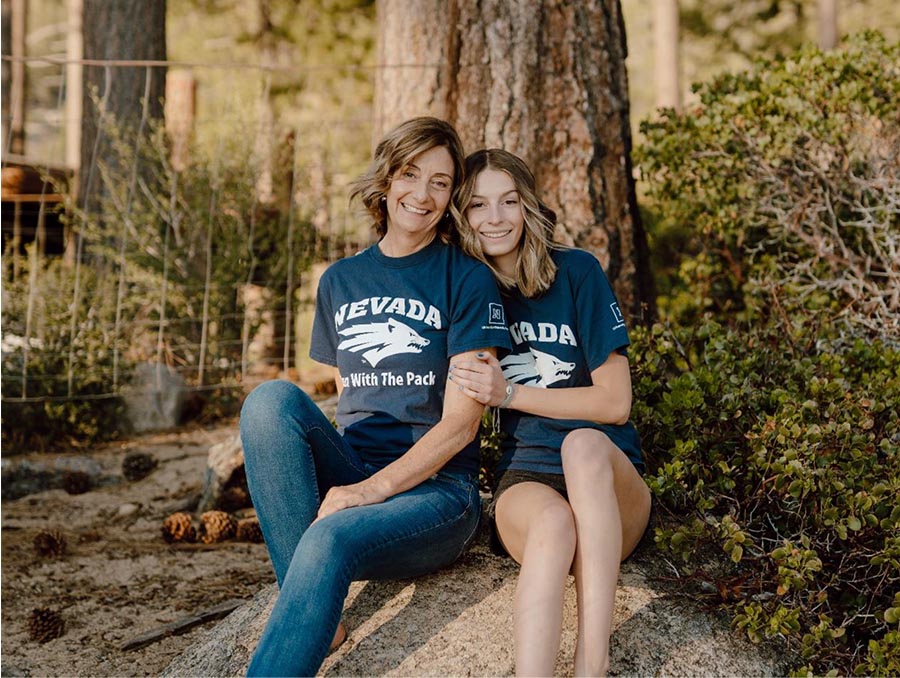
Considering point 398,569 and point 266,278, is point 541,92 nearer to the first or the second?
point 398,569

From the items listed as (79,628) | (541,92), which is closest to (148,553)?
(79,628)

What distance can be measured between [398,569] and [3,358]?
12.3 feet

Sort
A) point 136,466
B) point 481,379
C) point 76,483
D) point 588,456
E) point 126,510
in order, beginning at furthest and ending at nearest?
point 136,466 → point 76,483 → point 126,510 → point 481,379 → point 588,456

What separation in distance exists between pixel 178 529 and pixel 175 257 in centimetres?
227

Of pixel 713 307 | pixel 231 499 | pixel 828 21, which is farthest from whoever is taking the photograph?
pixel 828 21

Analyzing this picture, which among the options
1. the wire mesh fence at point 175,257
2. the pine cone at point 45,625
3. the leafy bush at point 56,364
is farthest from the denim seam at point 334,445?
the leafy bush at point 56,364

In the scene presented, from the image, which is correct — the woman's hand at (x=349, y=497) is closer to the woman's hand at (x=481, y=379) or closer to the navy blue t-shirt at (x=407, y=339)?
the navy blue t-shirt at (x=407, y=339)

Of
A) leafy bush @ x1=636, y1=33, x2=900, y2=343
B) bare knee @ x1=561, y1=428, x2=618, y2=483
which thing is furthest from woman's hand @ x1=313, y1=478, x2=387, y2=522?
leafy bush @ x1=636, y1=33, x2=900, y2=343

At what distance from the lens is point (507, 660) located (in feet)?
8.10

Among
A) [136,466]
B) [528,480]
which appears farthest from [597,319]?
[136,466]

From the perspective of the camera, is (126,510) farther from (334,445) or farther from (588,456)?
(588,456)

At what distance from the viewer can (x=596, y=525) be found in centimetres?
239

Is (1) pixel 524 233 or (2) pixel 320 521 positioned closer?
(2) pixel 320 521

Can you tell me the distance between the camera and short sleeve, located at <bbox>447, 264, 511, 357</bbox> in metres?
2.68
